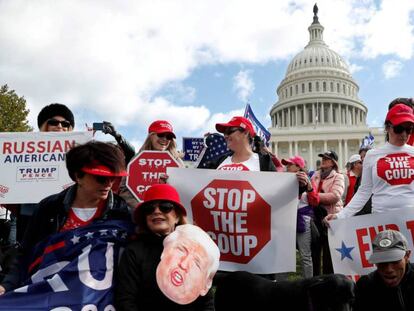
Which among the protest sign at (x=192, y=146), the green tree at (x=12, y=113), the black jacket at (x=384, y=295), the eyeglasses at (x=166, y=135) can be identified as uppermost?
the green tree at (x=12, y=113)

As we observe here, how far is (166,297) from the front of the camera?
2697 mm

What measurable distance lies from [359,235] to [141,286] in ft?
7.46

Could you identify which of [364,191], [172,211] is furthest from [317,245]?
[172,211]

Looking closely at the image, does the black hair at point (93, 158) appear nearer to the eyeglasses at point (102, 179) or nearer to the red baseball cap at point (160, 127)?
the eyeglasses at point (102, 179)

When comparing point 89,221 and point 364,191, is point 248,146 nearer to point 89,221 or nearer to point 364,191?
point 364,191

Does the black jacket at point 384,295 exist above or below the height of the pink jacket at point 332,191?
below

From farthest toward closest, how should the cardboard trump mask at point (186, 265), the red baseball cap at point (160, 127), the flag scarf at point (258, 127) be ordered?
the flag scarf at point (258, 127) < the red baseball cap at point (160, 127) < the cardboard trump mask at point (186, 265)

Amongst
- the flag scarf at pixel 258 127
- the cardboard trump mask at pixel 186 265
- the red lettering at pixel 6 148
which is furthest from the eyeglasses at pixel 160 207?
the flag scarf at pixel 258 127

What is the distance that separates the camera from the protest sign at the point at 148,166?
4703mm

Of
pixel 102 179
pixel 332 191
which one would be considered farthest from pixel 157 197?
pixel 332 191

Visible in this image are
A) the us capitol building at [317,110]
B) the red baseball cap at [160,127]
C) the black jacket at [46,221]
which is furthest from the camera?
the us capitol building at [317,110]

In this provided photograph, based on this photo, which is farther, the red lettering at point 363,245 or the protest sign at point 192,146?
the protest sign at point 192,146

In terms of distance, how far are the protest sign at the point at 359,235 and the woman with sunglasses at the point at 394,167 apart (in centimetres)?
8

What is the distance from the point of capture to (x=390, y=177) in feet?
13.5
